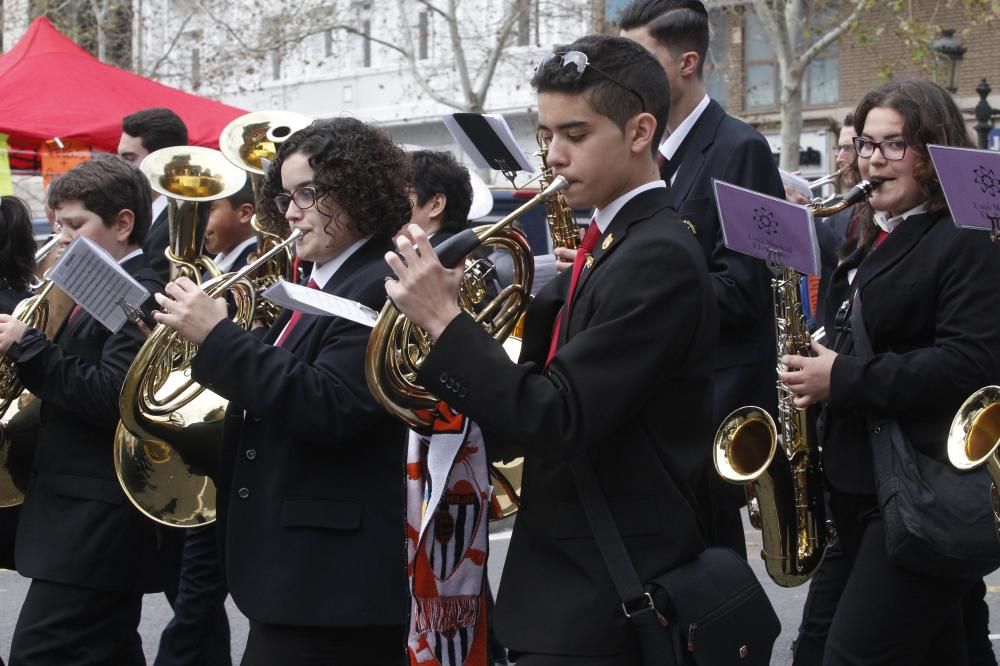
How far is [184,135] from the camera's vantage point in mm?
6844

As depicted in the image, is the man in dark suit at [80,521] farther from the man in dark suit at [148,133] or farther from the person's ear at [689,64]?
the man in dark suit at [148,133]

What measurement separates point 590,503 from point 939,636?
1671mm

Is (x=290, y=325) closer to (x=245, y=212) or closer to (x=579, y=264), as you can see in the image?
(x=579, y=264)

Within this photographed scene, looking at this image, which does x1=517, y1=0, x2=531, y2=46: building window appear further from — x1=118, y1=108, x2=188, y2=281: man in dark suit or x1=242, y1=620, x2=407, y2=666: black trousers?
x1=242, y1=620, x2=407, y2=666: black trousers

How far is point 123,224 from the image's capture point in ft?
15.6

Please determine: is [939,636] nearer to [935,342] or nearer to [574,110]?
[935,342]

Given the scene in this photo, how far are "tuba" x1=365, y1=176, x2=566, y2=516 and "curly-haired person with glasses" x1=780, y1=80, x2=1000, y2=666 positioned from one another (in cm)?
95

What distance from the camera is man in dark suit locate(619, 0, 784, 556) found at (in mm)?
3969

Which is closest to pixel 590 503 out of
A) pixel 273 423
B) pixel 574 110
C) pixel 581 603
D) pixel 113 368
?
pixel 581 603

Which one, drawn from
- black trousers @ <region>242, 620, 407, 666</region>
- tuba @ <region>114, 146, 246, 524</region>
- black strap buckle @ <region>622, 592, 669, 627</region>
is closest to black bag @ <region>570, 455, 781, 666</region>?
black strap buckle @ <region>622, 592, 669, 627</region>

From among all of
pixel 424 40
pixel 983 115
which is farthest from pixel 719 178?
pixel 424 40

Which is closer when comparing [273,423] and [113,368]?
[273,423]

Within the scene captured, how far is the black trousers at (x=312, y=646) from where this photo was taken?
3.36 meters

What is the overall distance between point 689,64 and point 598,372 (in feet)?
6.46
